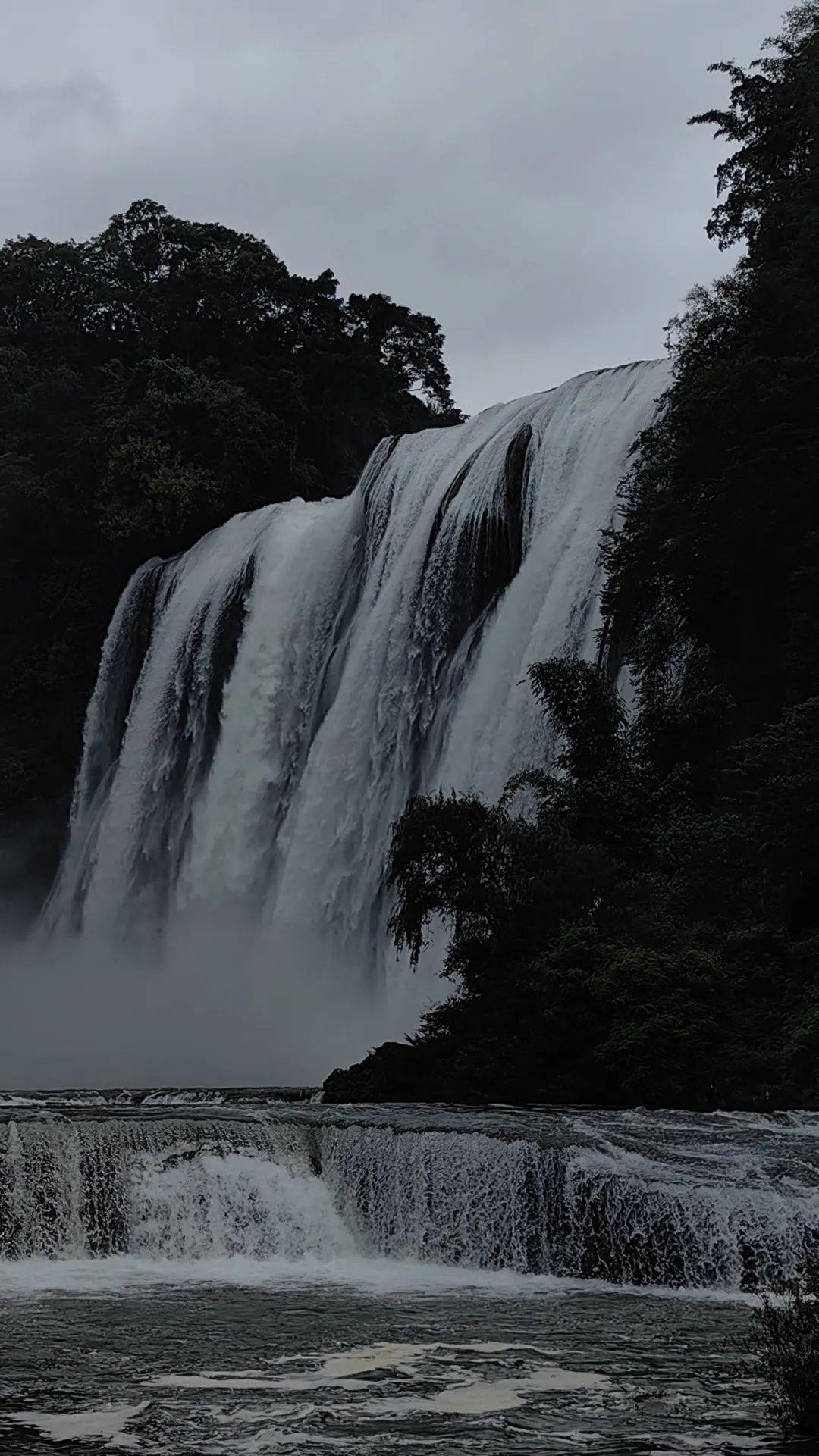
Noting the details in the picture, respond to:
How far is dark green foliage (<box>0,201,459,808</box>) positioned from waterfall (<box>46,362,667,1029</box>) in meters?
4.99

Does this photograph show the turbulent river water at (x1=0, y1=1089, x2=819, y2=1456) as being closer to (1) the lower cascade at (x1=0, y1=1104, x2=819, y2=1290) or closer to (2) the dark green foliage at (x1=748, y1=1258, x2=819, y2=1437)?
(1) the lower cascade at (x1=0, y1=1104, x2=819, y2=1290)

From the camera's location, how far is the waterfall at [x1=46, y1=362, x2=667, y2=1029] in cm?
2731

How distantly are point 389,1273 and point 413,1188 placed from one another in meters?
0.92

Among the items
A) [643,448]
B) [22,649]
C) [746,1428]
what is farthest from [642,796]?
[22,649]

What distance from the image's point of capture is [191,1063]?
94.4 ft

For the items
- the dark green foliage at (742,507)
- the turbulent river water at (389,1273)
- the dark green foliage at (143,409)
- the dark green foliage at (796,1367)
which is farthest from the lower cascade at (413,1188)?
the dark green foliage at (143,409)

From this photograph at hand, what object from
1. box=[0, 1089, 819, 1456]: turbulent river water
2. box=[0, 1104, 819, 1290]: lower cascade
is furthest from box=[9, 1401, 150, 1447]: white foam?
box=[0, 1104, 819, 1290]: lower cascade

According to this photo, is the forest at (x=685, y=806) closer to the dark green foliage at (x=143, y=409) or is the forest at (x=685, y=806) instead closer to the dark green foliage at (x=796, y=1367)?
the dark green foliage at (x=796, y=1367)

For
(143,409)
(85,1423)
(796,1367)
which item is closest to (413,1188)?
(85,1423)

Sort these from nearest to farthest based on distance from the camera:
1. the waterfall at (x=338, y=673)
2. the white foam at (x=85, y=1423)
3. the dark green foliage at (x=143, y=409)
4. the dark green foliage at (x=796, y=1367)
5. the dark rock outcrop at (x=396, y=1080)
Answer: the dark green foliage at (x=796, y=1367)
the white foam at (x=85, y=1423)
the dark rock outcrop at (x=396, y=1080)
the waterfall at (x=338, y=673)
the dark green foliage at (x=143, y=409)

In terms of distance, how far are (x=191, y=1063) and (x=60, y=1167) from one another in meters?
13.9

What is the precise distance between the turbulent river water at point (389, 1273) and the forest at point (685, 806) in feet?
5.85

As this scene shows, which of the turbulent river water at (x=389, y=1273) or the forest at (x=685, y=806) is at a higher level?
the forest at (x=685, y=806)

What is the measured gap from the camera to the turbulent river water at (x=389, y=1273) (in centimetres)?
826
